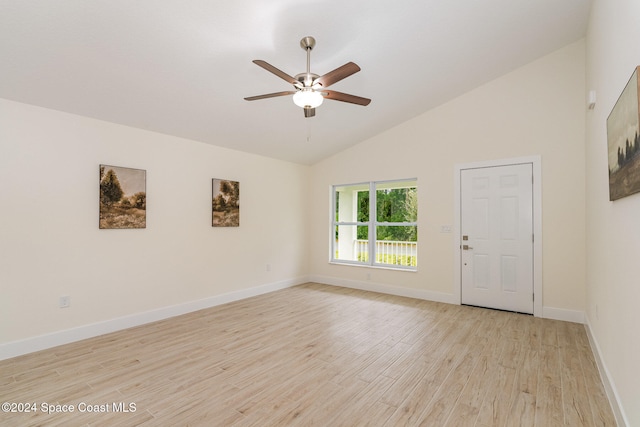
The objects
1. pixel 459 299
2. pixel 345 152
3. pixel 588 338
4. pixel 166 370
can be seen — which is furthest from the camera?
pixel 345 152

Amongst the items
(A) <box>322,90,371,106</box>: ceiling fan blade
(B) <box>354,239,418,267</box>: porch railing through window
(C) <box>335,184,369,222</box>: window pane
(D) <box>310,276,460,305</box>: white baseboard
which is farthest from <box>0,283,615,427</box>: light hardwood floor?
(C) <box>335,184,369,222</box>: window pane

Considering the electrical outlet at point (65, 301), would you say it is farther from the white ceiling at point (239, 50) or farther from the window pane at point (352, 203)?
the window pane at point (352, 203)

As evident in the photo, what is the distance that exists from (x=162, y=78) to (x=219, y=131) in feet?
4.25

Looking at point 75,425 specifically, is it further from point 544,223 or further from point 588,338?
point 544,223

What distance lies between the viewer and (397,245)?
18.8 ft

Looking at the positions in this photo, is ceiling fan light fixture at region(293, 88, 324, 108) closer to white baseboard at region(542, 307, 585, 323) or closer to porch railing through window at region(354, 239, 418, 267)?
porch railing through window at region(354, 239, 418, 267)

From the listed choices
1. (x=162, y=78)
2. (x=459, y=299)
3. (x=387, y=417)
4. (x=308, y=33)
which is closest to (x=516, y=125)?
(x=459, y=299)

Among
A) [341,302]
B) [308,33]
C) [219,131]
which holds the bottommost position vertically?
[341,302]

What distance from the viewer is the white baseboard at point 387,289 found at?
4805mm

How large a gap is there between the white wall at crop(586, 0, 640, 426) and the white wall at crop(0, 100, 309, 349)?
177 inches

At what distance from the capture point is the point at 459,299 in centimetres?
464

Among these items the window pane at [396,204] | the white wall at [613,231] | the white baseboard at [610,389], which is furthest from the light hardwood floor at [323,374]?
the window pane at [396,204]

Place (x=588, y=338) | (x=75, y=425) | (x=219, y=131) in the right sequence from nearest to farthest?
1. (x=75, y=425)
2. (x=588, y=338)
3. (x=219, y=131)

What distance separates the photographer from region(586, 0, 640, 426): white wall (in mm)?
1691
